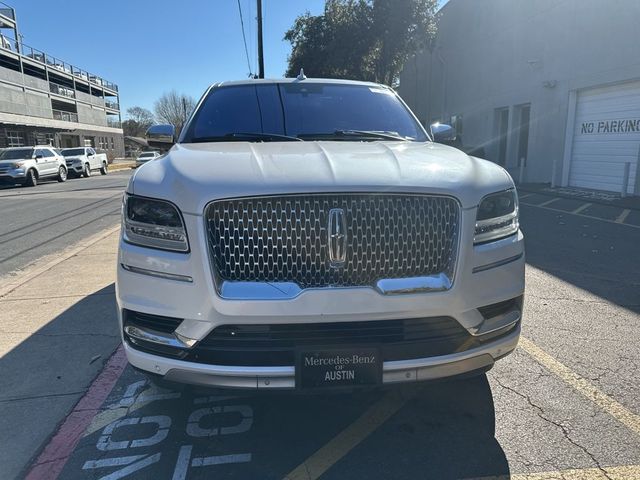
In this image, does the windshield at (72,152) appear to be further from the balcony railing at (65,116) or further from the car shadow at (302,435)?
the car shadow at (302,435)

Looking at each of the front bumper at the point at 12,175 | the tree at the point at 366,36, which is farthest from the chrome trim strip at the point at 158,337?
the tree at the point at 366,36

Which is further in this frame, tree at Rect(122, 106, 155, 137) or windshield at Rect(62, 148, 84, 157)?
tree at Rect(122, 106, 155, 137)

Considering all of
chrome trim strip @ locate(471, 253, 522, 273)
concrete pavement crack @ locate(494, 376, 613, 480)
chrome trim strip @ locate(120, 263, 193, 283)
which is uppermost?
chrome trim strip @ locate(120, 263, 193, 283)

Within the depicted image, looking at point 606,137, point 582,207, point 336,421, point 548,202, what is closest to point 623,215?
point 582,207

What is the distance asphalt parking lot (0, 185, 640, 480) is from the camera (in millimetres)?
2498

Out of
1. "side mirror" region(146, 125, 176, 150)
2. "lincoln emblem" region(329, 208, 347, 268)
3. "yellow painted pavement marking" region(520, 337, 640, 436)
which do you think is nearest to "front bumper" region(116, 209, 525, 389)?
"lincoln emblem" region(329, 208, 347, 268)

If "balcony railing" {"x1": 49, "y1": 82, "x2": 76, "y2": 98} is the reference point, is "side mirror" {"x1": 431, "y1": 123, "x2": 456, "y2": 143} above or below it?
below

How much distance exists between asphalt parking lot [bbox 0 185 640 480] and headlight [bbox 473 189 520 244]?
864 millimetres

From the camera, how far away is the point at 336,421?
291 centimetres

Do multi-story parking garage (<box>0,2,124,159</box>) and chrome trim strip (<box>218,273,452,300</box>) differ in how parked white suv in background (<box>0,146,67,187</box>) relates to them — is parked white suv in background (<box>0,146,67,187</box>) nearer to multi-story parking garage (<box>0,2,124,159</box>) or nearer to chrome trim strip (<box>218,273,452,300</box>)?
multi-story parking garage (<box>0,2,124,159</box>)

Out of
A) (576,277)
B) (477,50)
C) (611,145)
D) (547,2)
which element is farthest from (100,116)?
(576,277)

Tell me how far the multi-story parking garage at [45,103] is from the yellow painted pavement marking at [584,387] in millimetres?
36661

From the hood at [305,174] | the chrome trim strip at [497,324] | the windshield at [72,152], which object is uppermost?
the hood at [305,174]

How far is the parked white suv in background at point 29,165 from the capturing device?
21.2 meters
